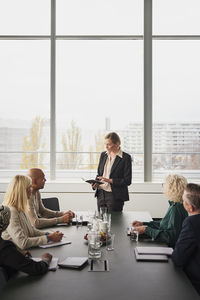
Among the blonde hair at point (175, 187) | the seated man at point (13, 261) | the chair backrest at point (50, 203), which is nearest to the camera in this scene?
the seated man at point (13, 261)

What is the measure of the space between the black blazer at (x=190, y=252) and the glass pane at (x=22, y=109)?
407 centimetres

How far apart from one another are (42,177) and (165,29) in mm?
3769

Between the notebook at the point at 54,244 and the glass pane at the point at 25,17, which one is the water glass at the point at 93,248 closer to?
the notebook at the point at 54,244

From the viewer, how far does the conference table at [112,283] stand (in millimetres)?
1651

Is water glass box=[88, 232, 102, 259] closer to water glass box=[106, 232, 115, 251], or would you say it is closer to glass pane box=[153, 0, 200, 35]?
water glass box=[106, 232, 115, 251]

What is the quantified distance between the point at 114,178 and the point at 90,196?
5.18 ft

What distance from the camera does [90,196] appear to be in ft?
18.6

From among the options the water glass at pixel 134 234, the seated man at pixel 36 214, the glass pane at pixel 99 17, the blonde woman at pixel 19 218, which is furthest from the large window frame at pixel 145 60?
the blonde woman at pixel 19 218

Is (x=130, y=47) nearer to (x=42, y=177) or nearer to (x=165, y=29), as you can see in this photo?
(x=165, y=29)

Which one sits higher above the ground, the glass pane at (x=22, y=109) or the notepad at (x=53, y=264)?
the glass pane at (x=22, y=109)

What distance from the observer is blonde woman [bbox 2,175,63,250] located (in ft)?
7.83

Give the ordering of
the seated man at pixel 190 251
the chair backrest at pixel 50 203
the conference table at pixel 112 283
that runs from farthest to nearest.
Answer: the chair backrest at pixel 50 203 → the seated man at pixel 190 251 → the conference table at pixel 112 283

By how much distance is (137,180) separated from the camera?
587cm

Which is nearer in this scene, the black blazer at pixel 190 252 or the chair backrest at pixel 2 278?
the chair backrest at pixel 2 278
